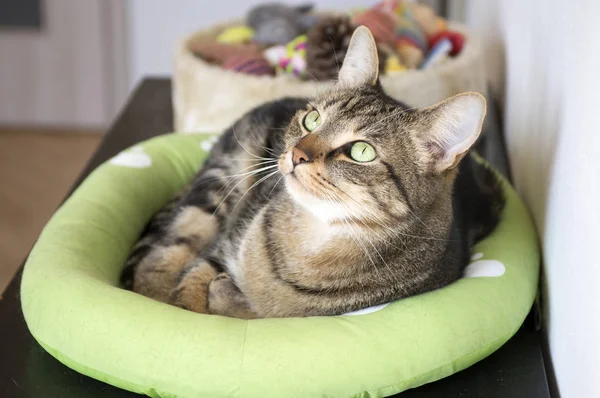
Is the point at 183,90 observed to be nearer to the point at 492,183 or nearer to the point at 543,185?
the point at 492,183

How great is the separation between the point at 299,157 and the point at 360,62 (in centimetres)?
24

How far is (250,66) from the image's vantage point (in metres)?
2.01

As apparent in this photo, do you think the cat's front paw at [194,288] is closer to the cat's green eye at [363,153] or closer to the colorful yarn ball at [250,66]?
the cat's green eye at [363,153]

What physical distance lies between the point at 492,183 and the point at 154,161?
2.40 feet

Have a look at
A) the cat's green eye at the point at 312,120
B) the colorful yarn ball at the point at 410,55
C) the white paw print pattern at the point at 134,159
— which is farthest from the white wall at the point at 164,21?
the cat's green eye at the point at 312,120

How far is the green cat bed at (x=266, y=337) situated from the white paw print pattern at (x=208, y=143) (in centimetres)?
59

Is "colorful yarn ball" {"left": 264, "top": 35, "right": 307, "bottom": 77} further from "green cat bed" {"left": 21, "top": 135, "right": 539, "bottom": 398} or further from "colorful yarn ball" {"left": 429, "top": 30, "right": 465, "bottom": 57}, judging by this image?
"green cat bed" {"left": 21, "top": 135, "right": 539, "bottom": 398}

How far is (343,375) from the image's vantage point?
0.99 meters

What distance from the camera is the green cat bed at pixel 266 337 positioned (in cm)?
98

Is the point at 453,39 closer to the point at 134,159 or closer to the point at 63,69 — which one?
the point at 134,159

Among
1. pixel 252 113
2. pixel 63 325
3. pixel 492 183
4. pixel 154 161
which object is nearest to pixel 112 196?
pixel 154 161

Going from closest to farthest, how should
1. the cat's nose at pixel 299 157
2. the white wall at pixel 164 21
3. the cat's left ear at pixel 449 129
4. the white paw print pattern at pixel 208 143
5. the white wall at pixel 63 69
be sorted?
the cat's left ear at pixel 449 129, the cat's nose at pixel 299 157, the white paw print pattern at pixel 208 143, the white wall at pixel 164 21, the white wall at pixel 63 69

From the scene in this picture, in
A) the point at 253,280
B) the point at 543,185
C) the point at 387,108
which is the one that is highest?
the point at 387,108

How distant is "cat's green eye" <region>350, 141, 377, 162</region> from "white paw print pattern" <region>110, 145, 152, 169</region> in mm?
657
